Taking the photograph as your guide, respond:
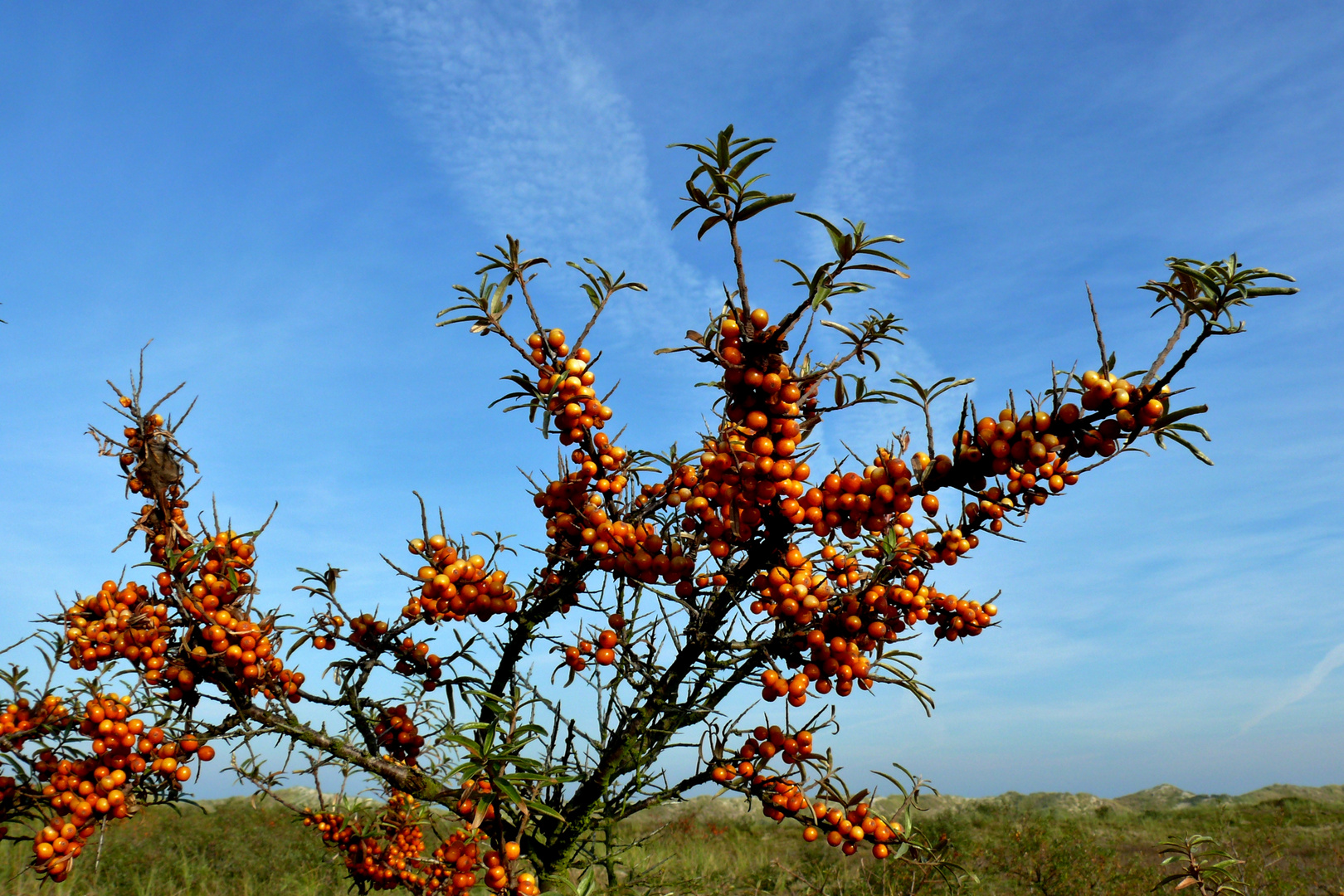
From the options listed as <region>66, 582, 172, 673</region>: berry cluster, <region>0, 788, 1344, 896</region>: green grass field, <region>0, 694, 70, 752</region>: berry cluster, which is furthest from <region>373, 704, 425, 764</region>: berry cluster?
<region>0, 788, 1344, 896</region>: green grass field

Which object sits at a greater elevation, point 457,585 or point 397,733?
point 457,585

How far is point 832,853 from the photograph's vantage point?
10133 mm

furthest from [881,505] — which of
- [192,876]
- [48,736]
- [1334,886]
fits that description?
[1334,886]

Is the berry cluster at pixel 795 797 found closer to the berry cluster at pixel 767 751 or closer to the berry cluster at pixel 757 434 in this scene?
the berry cluster at pixel 767 751

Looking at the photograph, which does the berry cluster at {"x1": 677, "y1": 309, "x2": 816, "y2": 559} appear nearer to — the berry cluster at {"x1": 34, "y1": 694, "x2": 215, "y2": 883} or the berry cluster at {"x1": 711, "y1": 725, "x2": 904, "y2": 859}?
the berry cluster at {"x1": 711, "y1": 725, "x2": 904, "y2": 859}

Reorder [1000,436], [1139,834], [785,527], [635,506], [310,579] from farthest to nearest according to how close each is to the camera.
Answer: [1139,834], [310,579], [635,506], [785,527], [1000,436]

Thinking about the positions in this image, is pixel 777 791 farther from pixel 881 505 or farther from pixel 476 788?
pixel 881 505

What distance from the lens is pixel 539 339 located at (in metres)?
2.36

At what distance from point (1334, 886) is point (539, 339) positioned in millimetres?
10348

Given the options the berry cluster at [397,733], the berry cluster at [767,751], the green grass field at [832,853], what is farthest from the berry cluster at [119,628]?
the green grass field at [832,853]

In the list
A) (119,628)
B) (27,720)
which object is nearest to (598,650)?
(119,628)

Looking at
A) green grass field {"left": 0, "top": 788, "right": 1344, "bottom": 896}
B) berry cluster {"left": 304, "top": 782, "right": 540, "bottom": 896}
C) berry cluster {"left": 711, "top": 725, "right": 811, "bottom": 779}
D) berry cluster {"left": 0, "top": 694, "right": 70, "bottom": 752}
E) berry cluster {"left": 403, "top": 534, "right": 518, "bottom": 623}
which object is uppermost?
berry cluster {"left": 403, "top": 534, "right": 518, "bottom": 623}

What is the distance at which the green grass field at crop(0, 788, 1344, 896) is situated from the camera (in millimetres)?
7035

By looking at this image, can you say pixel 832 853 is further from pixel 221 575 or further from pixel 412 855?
pixel 221 575
